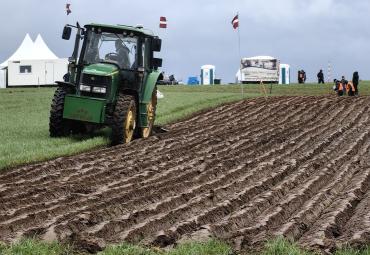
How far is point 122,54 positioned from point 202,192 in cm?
648

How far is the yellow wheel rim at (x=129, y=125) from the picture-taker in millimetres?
14758

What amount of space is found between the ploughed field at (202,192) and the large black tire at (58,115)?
1.63 meters

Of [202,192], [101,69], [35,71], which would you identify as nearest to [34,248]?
[202,192]

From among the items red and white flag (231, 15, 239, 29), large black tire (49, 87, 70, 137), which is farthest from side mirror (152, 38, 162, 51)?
red and white flag (231, 15, 239, 29)

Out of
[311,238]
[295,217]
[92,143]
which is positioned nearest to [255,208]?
[295,217]

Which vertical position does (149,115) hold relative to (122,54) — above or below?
below

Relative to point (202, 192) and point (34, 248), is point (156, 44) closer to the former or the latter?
point (202, 192)

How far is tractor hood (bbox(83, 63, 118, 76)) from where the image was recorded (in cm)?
1463

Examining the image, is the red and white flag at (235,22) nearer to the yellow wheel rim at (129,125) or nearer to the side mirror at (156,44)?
the side mirror at (156,44)

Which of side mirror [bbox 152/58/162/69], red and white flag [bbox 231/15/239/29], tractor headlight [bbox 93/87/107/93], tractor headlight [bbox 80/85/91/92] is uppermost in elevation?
red and white flag [bbox 231/15/239/29]

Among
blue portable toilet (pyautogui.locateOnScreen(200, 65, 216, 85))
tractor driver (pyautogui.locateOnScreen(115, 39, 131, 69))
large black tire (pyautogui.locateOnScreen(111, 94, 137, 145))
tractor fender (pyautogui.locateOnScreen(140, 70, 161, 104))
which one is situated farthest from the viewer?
blue portable toilet (pyautogui.locateOnScreen(200, 65, 216, 85))

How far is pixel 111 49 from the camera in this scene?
15.3m

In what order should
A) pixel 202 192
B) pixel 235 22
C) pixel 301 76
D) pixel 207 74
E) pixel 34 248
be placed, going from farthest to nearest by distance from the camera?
pixel 207 74, pixel 301 76, pixel 235 22, pixel 202 192, pixel 34 248

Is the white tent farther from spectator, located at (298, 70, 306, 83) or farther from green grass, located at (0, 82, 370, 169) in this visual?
spectator, located at (298, 70, 306, 83)
